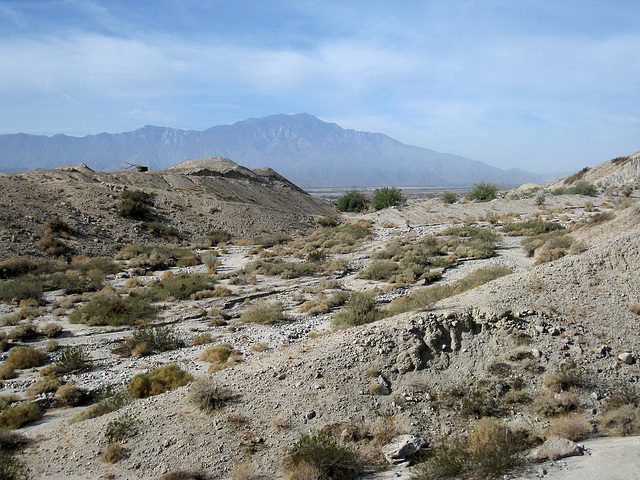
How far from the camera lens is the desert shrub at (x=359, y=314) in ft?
39.2

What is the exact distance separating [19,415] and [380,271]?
45.7ft

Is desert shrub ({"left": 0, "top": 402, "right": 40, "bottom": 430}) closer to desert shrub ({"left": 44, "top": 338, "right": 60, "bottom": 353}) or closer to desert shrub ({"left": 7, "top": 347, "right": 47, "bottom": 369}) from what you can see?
desert shrub ({"left": 7, "top": 347, "right": 47, "bottom": 369})

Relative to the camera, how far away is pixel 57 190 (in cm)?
3556

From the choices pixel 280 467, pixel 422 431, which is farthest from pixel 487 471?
pixel 280 467

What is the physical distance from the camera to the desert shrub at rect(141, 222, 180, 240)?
32.9 m

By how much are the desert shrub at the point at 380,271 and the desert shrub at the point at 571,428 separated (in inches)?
483

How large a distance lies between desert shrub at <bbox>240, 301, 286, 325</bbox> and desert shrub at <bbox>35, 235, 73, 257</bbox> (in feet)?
54.2

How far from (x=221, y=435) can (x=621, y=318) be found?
25.1ft

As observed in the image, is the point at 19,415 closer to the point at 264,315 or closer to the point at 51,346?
the point at 51,346

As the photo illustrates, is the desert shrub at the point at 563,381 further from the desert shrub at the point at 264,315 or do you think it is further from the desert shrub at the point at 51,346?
the desert shrub at the point at 51,346

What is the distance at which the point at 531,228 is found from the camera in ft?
83.9

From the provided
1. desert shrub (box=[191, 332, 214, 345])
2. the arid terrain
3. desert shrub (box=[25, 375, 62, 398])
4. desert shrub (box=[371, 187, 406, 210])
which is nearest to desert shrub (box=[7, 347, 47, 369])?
the arid terrain

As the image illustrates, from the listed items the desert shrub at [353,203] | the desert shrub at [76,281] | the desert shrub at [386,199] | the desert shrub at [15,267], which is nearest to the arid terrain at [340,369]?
the desert shrub at [76,281]

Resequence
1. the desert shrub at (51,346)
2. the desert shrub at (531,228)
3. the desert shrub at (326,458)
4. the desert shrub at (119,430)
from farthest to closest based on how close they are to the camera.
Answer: the desert shrub at (531,228), the desert shrub at (51,346), the desert shrub at (119,430), the desert shrub at (326,458)
